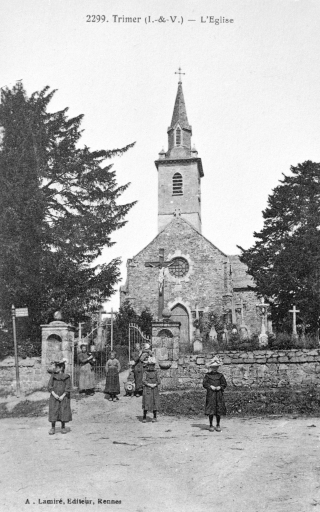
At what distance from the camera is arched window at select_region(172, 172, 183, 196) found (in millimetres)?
34344

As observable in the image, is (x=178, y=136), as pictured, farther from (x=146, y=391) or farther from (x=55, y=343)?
(x=146, y=391)

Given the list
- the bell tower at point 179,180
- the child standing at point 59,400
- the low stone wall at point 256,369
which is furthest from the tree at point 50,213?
the bell tower at point 179,180

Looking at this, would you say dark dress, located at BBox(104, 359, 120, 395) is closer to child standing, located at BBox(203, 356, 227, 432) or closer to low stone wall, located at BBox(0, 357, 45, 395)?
low stone wall, located at BBox(0, 357, 45, 395)

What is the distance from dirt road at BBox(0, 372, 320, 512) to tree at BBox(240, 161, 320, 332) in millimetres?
10223

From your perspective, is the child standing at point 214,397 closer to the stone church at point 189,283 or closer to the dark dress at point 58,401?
the dark dress at point 58,401

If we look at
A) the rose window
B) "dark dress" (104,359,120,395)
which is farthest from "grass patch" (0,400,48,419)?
the rose window

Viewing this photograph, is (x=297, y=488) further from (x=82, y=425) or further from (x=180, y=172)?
(x=180, y=172)

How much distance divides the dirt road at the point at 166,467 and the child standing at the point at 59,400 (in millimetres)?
247

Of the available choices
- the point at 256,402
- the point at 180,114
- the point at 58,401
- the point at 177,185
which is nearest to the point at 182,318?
the point at 177,185

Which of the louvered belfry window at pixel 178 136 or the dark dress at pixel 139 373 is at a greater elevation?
the louvered belfry window at pixel 178 136

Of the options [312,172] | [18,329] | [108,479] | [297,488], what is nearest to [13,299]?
[18,329]

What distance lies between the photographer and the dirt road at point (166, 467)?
478 cm

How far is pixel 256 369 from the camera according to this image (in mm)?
13180

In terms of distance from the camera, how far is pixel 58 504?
4727mm
